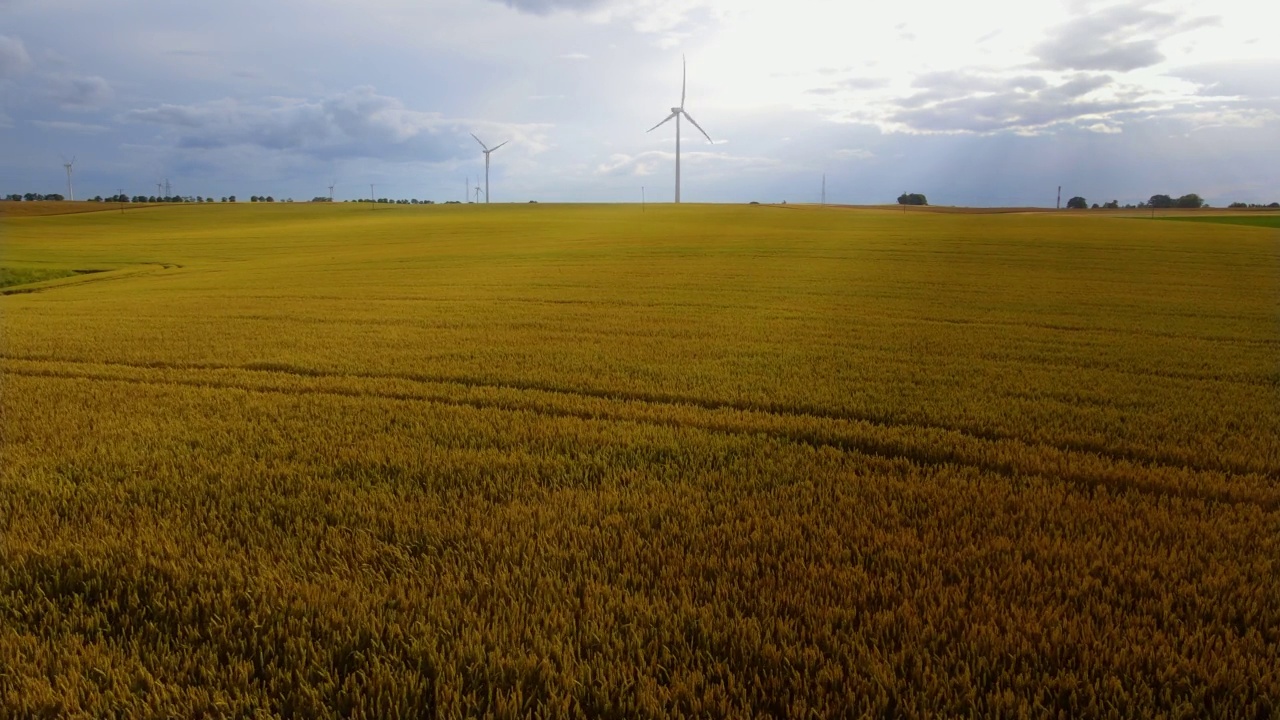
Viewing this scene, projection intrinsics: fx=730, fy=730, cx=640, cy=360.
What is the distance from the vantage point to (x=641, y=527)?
4.77 metres

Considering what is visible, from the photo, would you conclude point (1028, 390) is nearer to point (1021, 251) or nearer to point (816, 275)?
point (816, 275)

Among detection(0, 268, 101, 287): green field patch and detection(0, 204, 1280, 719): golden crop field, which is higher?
detection(0, 268, 101, 287): green field patch

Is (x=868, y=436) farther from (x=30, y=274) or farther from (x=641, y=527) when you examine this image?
(x=30, y=274)

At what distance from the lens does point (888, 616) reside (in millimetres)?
3684

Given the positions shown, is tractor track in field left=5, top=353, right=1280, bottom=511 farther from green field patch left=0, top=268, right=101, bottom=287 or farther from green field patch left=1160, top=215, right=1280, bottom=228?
green field patch left=1160, top=215, right=1280, bottom=228

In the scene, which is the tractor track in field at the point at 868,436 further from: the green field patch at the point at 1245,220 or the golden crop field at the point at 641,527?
the green field patch at the point at 1245,220

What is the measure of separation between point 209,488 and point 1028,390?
8.73 metres

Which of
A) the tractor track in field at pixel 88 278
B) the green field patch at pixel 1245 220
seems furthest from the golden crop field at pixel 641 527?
A: the green field patch at pixel 1245 220

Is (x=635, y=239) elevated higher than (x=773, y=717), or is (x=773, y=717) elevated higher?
(x=635, y=239)

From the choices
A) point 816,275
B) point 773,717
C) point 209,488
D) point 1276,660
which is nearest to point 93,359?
point 209,488

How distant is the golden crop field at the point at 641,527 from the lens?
3297mm

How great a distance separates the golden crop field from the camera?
3.30 meters

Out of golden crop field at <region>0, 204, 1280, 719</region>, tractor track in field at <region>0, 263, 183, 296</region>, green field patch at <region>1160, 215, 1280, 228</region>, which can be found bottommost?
golden crop field at <region>0, 204, 1280, 719</region>

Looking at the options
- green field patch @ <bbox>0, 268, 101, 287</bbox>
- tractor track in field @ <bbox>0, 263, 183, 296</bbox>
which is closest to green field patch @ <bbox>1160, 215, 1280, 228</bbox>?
tractor track in field @ <bbox>0, 263, 183, 296</bbox>
